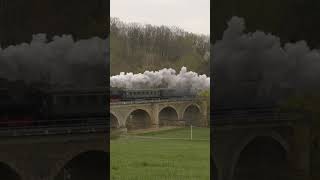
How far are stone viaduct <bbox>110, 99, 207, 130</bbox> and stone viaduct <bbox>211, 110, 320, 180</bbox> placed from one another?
470 centimetres

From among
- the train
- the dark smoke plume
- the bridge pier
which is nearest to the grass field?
the train

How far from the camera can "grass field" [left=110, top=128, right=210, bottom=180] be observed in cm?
970

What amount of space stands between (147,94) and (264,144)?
570 centimetres

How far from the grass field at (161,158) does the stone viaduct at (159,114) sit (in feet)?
0.94

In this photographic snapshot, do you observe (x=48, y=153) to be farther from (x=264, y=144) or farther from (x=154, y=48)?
(x=154, y=48)

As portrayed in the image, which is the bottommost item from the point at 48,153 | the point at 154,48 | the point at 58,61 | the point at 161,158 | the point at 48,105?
the point at 161,158

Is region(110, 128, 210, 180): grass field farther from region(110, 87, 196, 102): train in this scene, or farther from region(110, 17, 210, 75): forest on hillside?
region(110, 17, 210, 75): forest on hillside

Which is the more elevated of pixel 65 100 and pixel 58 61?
pixel 58 61

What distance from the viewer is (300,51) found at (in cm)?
438

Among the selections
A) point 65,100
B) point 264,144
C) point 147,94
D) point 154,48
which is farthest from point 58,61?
point 147,94

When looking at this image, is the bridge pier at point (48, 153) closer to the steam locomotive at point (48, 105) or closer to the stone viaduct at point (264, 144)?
the steam locomotive at point (48, 105)

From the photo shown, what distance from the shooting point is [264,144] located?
446 cm

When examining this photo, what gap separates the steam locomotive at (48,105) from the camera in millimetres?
4074

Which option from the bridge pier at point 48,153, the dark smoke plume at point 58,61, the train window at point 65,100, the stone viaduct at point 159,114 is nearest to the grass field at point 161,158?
the stone viaduct at point 159,114
